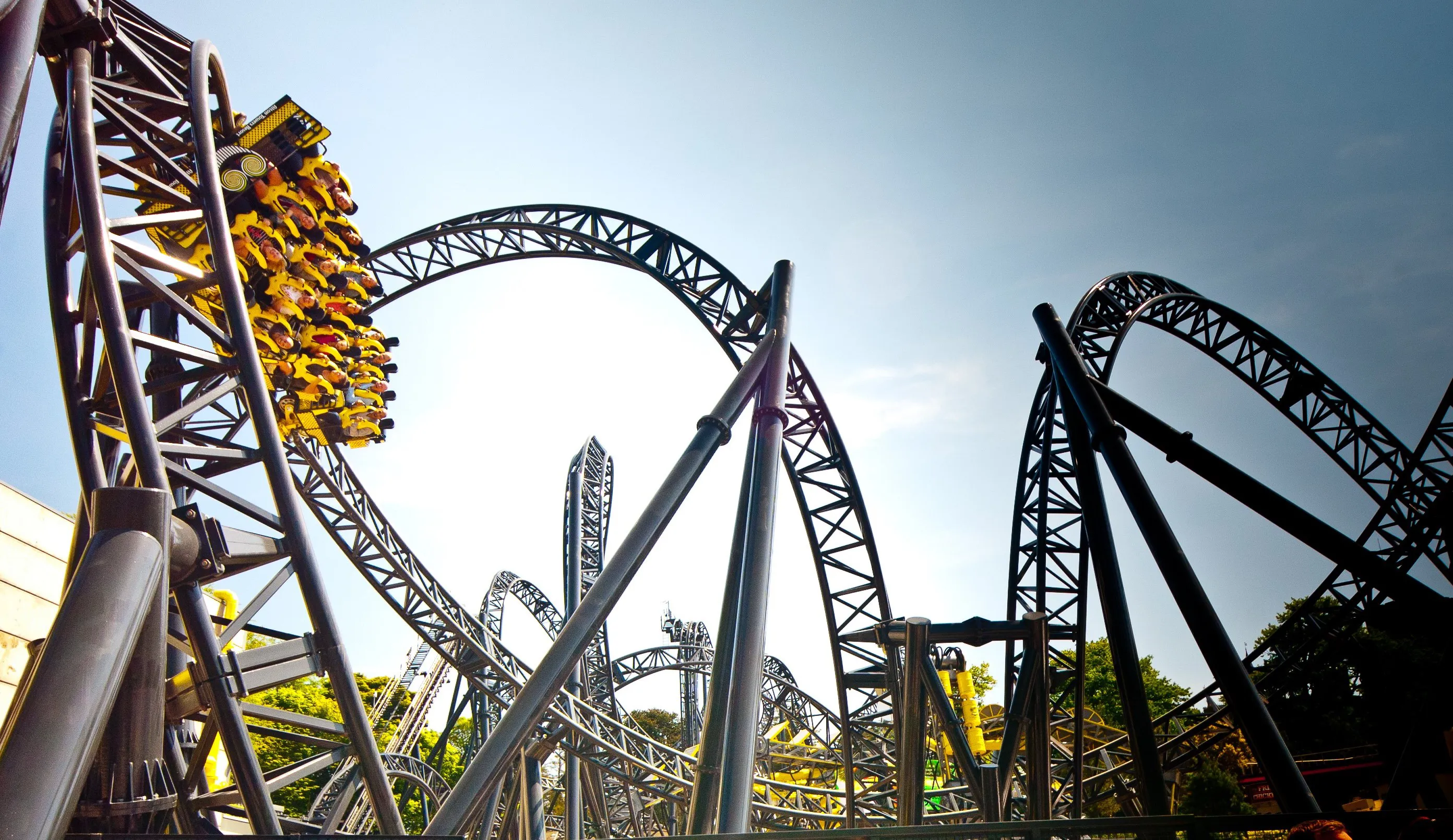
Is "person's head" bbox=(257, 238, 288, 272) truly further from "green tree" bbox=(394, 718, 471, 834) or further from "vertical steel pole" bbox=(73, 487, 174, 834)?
"green tree" bbox=(394, 718, 471, 834)

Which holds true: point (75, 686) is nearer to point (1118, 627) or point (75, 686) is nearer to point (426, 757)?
point (1118, 627)

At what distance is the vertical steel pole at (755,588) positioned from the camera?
407 centimetres

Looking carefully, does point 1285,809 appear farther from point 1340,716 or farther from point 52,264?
point 1340,716

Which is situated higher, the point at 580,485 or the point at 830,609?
the point at 580,485

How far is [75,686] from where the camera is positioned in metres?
2.49

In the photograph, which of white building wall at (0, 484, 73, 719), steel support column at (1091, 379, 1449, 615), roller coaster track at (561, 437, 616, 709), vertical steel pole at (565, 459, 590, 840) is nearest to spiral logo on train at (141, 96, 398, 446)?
vertical steel pole at (565, 459, 590, 840)

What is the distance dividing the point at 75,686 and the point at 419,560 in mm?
7729

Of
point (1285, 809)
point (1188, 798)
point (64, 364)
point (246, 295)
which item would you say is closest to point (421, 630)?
point (246, 295)

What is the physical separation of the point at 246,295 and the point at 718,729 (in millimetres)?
3839

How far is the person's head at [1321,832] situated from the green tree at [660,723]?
42888mm

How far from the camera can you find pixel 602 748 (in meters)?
11.1

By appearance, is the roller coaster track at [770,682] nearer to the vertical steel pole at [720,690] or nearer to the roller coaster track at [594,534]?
the roller coaster track at [594,534]

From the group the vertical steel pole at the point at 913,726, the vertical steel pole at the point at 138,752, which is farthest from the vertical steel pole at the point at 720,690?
the vertical steel pole at the point at 138,752

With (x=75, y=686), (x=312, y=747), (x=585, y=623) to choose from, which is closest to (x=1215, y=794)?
(x=585, y=623)
